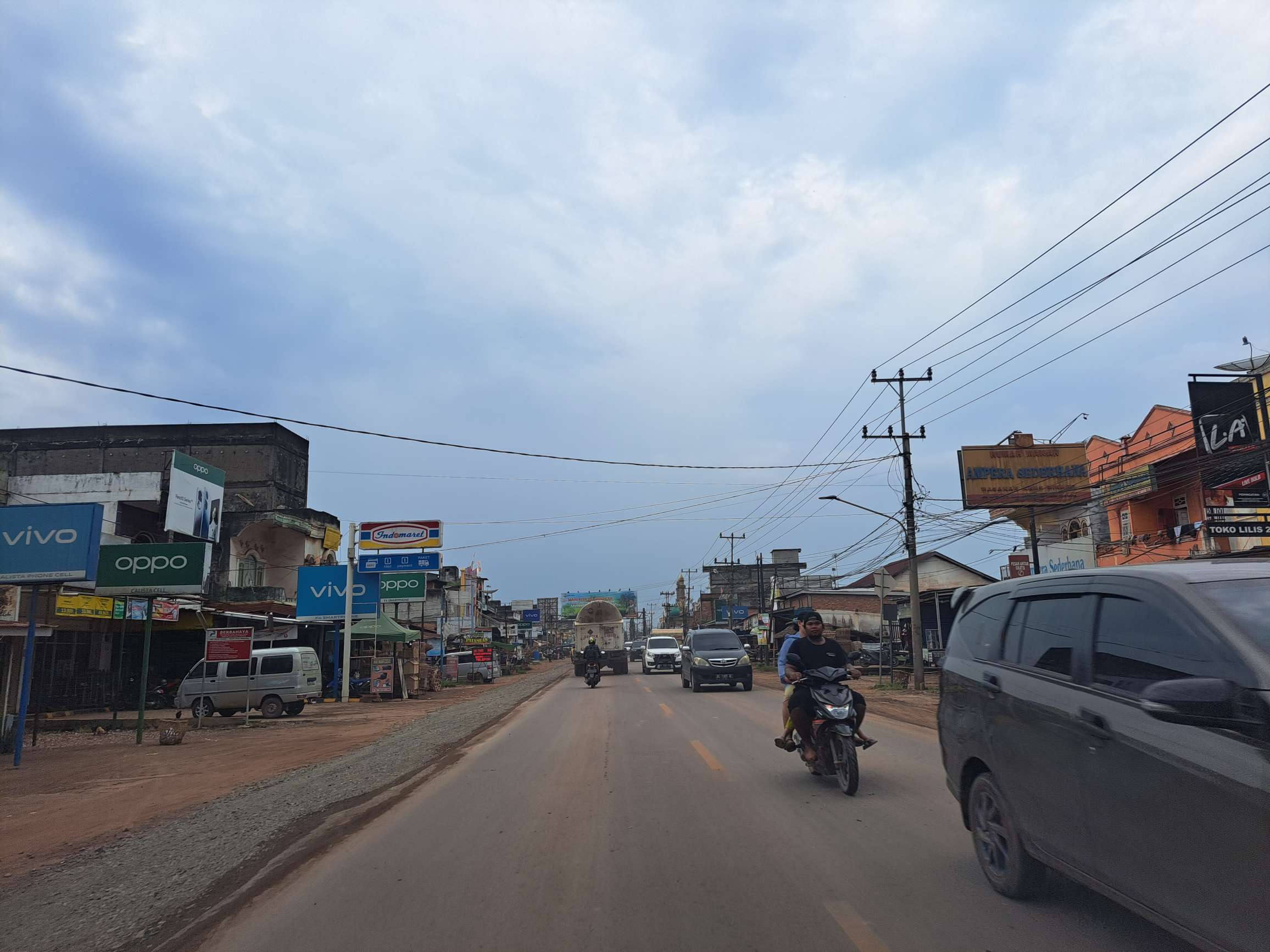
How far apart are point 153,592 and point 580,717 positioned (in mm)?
9109

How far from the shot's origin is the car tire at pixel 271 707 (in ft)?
80.5

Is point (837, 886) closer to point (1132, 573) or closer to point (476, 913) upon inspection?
point (476, 913)

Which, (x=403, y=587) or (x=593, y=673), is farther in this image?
(x=403, y=587)

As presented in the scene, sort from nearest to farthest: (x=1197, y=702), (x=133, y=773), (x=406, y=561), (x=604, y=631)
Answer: (x=1197, y=702), (x=133, y=773), (x=406, y=561), (x=604, y=631)

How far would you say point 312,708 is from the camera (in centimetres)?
2850

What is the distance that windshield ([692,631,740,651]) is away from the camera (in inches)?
1019

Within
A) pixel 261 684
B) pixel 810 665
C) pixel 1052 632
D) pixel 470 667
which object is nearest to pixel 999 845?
pixel 1052 632

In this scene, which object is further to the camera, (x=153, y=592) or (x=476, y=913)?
(x=153, y=592)

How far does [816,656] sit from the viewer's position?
28.4 feet

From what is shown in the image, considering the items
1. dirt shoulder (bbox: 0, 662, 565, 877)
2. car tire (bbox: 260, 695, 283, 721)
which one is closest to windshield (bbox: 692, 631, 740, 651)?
dirt shoulder (bbox: 0, 662, 565, 877)

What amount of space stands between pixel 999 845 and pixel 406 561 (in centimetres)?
3137

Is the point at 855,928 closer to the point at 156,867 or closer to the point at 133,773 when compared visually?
the point at 156,867

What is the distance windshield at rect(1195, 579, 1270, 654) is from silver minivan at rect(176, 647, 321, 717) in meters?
24.8

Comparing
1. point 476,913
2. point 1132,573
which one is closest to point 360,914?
point 476,913
